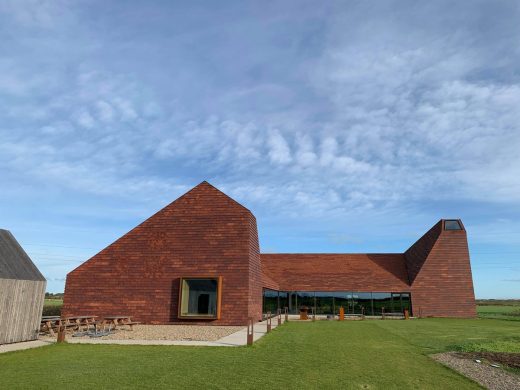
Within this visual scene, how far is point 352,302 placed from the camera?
3159 centimetres

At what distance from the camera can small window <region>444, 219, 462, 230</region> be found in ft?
105

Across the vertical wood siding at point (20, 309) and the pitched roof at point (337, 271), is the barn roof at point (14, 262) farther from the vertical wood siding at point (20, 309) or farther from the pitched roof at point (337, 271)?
the pitched roof at point (337, 271)

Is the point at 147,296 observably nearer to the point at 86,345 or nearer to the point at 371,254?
the point at 86,345

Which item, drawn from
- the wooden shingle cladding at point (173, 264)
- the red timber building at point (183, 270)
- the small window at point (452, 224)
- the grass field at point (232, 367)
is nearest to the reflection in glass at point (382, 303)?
the small window at point (452, 224)

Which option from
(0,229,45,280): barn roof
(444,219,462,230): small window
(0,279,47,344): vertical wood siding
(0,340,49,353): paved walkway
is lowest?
(0,340,49,353): paved walkway

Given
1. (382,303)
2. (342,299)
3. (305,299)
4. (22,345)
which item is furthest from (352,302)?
(22,345)

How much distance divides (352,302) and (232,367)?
2484cm

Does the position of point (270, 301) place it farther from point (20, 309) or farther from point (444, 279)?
point (20, 309)

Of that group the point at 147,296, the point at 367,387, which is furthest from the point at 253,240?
the point at 367,387

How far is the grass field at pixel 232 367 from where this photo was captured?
7.24 meters

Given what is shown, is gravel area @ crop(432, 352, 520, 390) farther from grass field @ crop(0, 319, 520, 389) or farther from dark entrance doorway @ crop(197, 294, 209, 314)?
dark entrance doorway @ crop(197, 294, 209, 314)

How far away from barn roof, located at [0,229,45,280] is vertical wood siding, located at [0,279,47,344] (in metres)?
0.21

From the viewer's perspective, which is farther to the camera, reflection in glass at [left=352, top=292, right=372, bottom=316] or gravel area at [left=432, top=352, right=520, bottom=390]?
reflection in glass at [left=352, top=292, right=372, bottom=316]

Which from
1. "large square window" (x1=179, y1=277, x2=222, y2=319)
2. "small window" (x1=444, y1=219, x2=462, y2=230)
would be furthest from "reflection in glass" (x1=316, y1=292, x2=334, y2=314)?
"large square window" (x1=179, y1=277, x2=222, y2=319)
